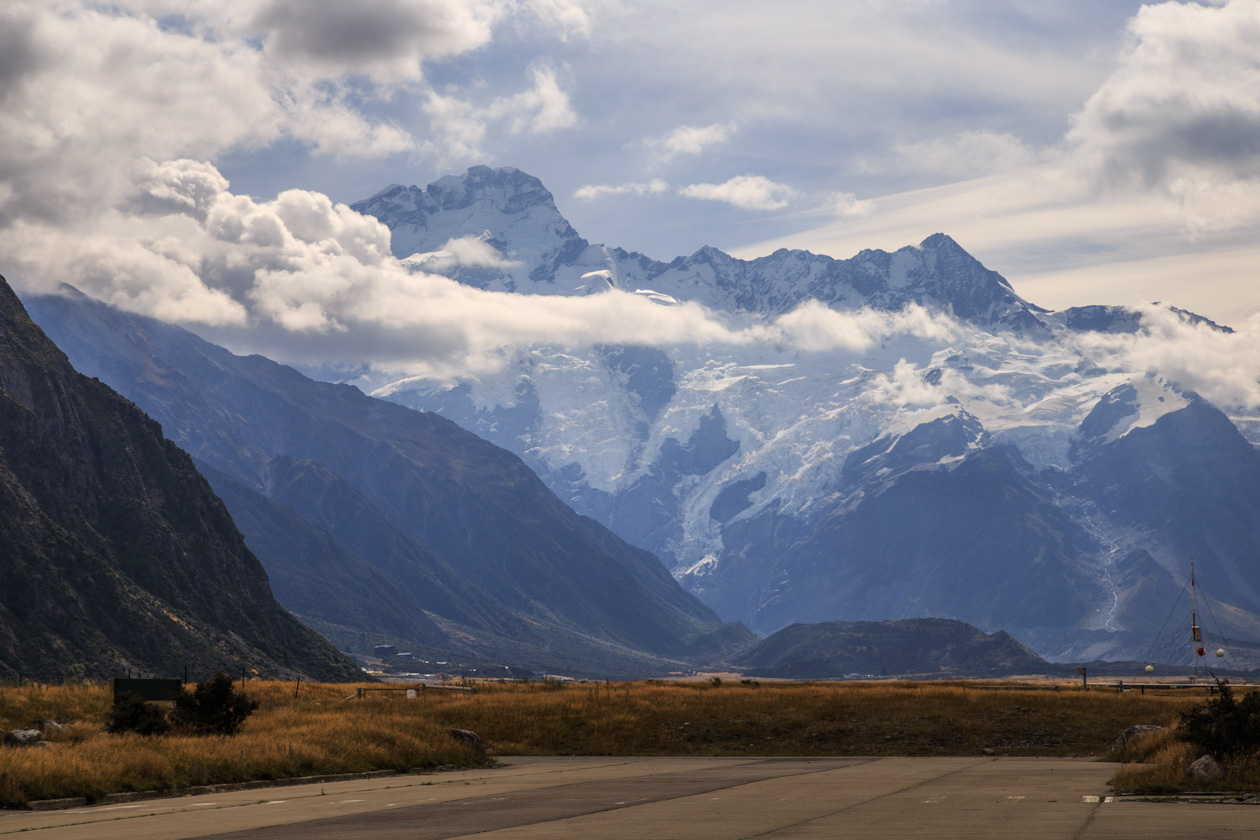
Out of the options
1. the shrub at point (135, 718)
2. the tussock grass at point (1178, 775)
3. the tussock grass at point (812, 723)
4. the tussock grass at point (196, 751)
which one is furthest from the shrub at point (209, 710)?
the tussock grass at point (1178, 775)

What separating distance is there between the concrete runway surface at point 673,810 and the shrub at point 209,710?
281 inches

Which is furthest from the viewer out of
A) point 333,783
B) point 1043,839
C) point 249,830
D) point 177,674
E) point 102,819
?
point 177,674

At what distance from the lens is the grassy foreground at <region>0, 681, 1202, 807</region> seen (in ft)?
150

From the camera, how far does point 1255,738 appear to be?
3784 centimetres

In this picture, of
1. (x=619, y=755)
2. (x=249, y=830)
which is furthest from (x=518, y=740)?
(x=249, y=830)

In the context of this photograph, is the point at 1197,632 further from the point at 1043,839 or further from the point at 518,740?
the point at 1043,839

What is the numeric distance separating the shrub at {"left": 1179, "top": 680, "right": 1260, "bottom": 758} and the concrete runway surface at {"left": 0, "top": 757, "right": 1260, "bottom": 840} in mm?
3335

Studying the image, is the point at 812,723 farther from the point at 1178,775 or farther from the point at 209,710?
the point at 1178,775

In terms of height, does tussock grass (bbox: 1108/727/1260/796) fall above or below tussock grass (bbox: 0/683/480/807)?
below

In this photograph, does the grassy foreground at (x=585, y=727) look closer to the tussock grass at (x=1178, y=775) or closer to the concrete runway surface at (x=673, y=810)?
the concrete runway surface at (x=673, y=810)

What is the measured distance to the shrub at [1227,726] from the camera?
3788cm

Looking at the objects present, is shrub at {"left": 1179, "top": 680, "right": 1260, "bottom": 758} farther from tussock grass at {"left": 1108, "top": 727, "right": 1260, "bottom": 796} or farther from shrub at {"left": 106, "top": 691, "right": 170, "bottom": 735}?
shrub at {"left": 106, "top": 691, "right": 170, "bottom": 735}

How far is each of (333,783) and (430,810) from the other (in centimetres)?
1191

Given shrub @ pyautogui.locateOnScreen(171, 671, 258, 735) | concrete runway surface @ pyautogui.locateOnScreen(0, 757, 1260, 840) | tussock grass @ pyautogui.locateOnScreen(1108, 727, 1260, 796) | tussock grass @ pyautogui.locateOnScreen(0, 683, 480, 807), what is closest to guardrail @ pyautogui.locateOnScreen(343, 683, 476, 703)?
tussock grass @ pyautogui.locateOnScreen(0, 683, 480, 807)
